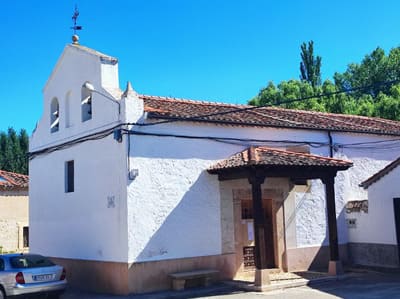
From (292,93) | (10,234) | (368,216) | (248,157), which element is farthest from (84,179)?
(292,93)

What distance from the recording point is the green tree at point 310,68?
45.5 meters

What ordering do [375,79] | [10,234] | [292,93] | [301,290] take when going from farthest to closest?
[375,79] → [292,93] → [10,234] → [301,290]

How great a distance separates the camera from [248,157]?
43.4 feet

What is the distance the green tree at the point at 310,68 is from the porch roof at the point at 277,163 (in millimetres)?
32582

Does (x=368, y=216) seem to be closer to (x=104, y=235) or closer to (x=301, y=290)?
(x=301, y=290)

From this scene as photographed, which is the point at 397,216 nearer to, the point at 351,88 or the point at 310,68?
the point at 351,88

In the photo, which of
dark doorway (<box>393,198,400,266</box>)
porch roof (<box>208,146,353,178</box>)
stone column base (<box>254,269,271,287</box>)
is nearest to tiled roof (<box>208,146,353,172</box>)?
porch roof (<box>208,146,353,178</box>)

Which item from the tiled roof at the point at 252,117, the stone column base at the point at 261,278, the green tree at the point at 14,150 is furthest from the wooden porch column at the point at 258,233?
the green tree at the point at 14,150

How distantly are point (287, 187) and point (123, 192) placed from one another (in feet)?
17.4

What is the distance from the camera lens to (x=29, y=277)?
11258 millimetres

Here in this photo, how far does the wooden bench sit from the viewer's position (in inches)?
489

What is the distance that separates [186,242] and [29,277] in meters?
3.99

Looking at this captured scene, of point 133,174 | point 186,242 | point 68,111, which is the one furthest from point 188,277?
point 68,111

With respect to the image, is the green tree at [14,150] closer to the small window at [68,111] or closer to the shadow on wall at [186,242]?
the small window at [68,111]
